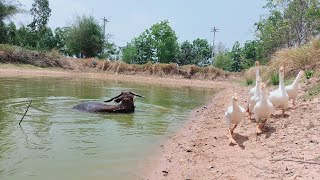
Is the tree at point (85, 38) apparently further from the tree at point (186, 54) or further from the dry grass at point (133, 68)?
the tree at point (186, 54)

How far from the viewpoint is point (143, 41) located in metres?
71.7

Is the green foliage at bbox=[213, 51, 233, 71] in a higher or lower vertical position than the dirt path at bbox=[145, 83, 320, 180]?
higher

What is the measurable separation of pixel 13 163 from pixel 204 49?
79997 mm

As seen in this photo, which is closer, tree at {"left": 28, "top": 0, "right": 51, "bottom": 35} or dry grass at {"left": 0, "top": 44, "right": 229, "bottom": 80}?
dry grass at {"left": 0, "top": 44, "right": 229, "bottom": 80}

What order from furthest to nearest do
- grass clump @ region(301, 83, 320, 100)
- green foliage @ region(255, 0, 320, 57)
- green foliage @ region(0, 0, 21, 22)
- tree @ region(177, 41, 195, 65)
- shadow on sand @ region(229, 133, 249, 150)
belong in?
tree @ region(177, 41, 195, 65) → green foliage @ region(0, 0, 21, 22) → green foliage @ region(255, 0, 320, 57) → grass clump @ region(301, 83, 320, 100) → shadow on sand @ region(229, 133, 249, 150)

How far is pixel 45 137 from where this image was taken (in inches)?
336

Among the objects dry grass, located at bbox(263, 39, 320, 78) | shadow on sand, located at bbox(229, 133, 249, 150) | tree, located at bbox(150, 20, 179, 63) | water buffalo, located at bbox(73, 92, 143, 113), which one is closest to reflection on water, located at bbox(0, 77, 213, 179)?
water buffalo, located at bbox(73, 92, 143, 113)

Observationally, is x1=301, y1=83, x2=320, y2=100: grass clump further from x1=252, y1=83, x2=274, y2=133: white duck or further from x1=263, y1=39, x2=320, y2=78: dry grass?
x1=263, y1=39, x2=320, y2=78: dry grass

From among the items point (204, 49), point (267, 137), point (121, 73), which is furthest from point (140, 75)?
point (267, 137)

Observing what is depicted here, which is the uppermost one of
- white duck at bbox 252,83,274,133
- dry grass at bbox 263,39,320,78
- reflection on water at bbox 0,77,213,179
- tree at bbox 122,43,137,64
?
tree at bbox 122,43,137,64

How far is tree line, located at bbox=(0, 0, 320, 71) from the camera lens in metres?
31.3

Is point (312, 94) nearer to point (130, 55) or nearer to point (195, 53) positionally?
point (130, 55)

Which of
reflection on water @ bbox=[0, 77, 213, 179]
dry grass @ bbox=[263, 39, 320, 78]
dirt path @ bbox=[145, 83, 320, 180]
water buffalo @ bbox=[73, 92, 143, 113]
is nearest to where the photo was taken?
dirt path @ bbox=[145, 83, 320, 180]

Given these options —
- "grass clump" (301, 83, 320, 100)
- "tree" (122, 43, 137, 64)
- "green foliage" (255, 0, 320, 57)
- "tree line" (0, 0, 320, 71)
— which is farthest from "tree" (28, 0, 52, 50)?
"grass clump" (301, 83, 320, 100)
